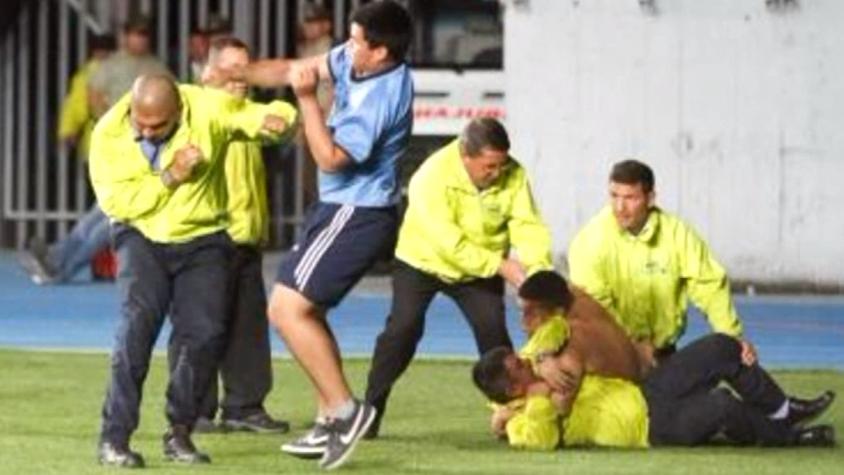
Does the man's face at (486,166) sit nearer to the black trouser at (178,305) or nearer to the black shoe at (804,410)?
the black trouser at (178,305)

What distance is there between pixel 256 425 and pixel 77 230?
1010 centimetres

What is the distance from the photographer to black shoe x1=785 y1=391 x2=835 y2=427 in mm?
16688

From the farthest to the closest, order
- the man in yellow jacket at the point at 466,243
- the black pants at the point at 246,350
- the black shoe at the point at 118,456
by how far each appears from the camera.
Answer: the black pants at the point at 246,350 < the man in yellow jacket at the point at 466,243 < the black shoe at the point at 118,456

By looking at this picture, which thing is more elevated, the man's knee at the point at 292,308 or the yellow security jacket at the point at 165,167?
the yellow security jacket at the point at 165,167

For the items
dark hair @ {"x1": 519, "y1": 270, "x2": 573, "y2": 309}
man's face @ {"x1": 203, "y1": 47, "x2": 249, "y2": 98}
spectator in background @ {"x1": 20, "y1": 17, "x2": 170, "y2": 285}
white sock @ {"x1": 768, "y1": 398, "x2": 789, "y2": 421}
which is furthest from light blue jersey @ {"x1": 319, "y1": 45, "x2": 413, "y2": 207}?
spectator in background @ {"x1": 20, "y1": 17, "x2": 170, "y2": 285}

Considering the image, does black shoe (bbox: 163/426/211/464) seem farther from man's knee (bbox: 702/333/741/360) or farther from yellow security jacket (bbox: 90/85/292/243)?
man's knee (bbox: 702/333/741/360)

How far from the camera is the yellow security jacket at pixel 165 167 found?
15305mm

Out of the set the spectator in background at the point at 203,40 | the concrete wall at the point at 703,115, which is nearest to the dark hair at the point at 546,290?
the spectator in background at the point at 203,40

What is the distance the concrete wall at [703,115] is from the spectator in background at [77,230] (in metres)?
3.38

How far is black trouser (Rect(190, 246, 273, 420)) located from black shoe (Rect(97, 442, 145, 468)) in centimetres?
200

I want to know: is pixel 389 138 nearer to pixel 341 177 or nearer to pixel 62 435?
pixel 341 177

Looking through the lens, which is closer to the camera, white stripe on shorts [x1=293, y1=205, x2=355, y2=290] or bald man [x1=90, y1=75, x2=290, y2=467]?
bald man [x1=90, y1=75, x2=290, y2=467]

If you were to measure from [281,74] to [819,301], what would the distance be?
1191 centimetres

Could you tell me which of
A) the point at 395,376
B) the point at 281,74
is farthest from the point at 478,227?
the point at 281,74
